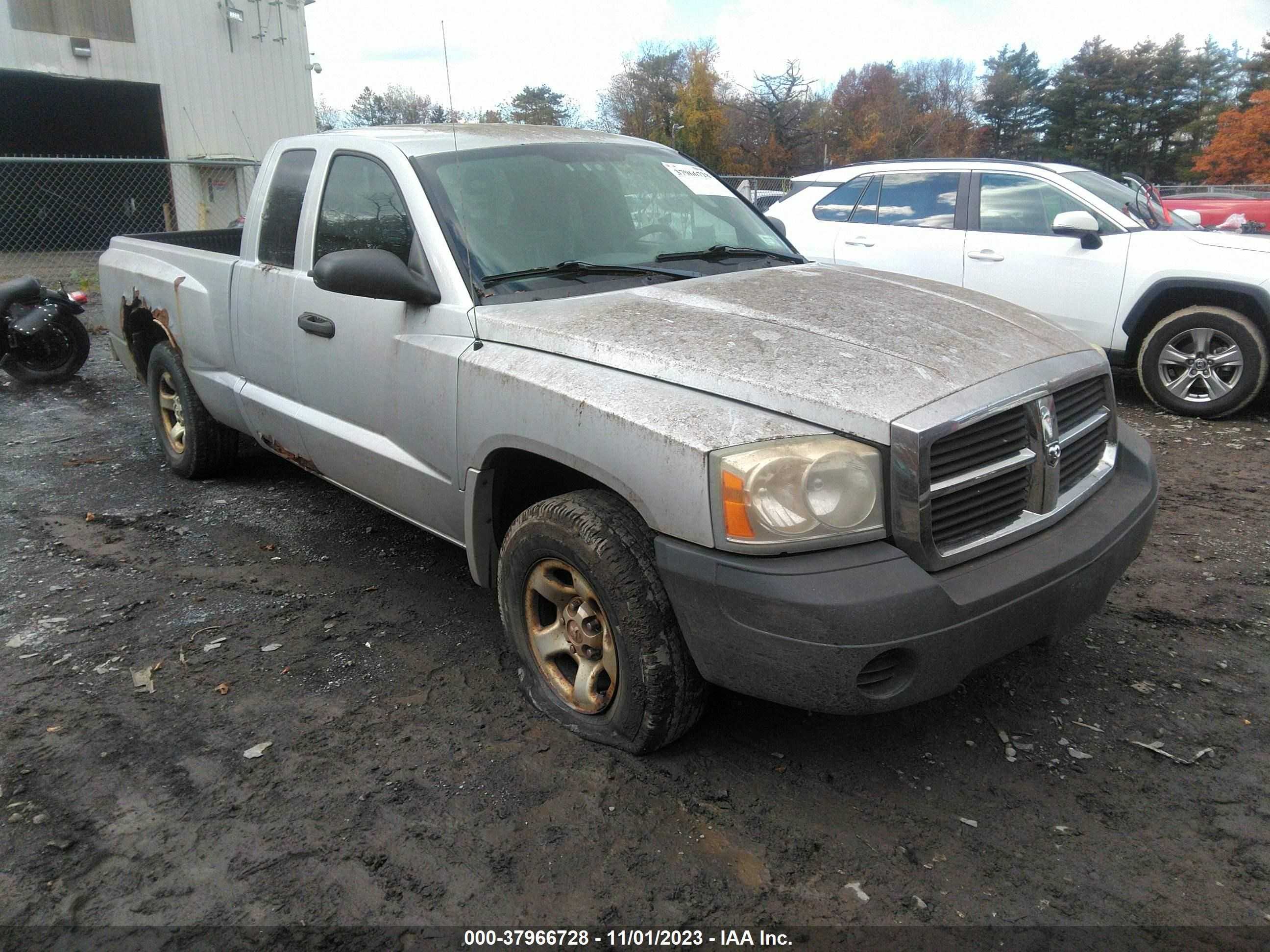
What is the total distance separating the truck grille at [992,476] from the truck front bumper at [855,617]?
6cm

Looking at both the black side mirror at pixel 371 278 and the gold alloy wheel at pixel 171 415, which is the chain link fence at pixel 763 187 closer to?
the gold alloy wheel at pixel 171 415

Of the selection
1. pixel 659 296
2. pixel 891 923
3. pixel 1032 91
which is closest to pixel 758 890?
pixel 891 923

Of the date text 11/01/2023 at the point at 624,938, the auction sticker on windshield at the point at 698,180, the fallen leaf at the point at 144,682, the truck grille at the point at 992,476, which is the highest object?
the auction sticker on windshield at the point at 698,180

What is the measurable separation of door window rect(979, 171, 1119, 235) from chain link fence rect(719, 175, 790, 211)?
9.50 ft

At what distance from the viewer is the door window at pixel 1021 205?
22.9ft

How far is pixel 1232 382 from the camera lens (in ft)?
21.4

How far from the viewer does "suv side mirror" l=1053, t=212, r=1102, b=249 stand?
6598mm

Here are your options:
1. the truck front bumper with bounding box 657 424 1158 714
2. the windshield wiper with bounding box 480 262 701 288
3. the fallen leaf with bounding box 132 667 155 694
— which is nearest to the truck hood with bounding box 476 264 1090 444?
the windshield wiper with bounding box 480 262 701 288

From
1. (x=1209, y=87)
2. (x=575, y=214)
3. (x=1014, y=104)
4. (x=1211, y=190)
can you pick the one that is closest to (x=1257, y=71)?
(x=1209, y=87)

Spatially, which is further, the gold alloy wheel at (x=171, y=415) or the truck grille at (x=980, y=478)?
the gold alloy wheel at (x=171, y=415)

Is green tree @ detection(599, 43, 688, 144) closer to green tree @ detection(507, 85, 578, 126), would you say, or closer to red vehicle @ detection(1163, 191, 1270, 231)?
green tree @ detection(507, 85, 578, 126)

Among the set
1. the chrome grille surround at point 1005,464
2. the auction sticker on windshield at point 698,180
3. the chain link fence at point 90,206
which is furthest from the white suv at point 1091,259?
the chain link fence at point 90,206

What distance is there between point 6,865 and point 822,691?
7.08ft

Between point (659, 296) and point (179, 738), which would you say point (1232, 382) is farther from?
point (179, 738)
